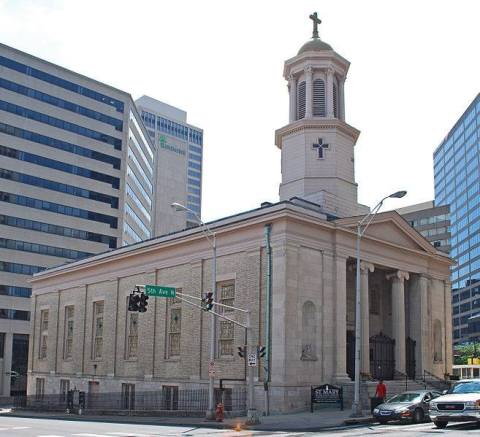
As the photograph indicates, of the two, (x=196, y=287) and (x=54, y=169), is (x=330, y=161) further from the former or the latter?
(x=54, y=169)

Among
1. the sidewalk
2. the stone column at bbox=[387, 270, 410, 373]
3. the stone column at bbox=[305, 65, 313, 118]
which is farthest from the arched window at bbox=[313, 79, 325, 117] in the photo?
the sidewalk

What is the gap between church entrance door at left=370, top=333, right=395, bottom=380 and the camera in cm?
4306

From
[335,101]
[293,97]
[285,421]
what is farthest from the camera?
[293,97]

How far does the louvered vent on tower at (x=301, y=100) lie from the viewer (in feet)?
149

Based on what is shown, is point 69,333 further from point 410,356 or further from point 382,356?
point 410,356

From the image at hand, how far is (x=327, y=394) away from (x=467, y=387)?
10.9 meters

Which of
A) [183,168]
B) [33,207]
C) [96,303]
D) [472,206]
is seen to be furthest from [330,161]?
[183,168]

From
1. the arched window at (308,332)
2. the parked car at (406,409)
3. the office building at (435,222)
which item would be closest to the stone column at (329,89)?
the arched window at (308,332)

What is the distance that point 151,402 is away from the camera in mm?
44625

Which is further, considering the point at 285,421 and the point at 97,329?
the point at 97,329

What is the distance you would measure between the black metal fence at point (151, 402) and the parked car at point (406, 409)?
8.13 metres

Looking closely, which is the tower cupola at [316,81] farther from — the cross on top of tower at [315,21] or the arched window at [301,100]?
the cross on top of tower at [315,21]

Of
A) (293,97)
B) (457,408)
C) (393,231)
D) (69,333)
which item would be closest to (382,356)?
(393,231)

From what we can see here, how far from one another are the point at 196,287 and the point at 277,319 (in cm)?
778
